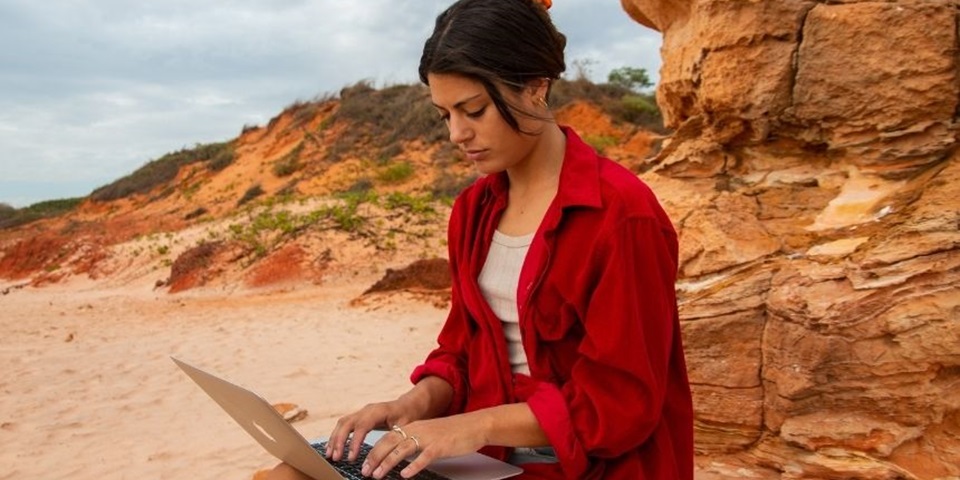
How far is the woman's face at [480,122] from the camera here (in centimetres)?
159

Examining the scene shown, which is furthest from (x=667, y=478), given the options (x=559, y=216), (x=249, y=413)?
(x=249, y=413)

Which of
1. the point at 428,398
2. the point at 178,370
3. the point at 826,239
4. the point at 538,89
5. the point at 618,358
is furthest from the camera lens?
the point at 178,370

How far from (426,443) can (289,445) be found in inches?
11.1

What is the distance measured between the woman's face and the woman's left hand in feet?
1.84

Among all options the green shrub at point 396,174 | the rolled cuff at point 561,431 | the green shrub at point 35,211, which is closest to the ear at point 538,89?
the rolled cuff at point 561,431

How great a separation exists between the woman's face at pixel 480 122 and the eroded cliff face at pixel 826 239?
1.53 metres

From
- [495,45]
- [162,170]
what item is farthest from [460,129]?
[162,170]

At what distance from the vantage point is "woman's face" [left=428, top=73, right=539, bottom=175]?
1589 millimetres

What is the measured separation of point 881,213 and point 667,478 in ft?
5.80

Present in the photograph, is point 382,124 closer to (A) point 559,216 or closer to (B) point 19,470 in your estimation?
(B) point 19,470

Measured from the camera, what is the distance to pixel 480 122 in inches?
63.7

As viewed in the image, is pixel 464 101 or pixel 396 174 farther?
pixel 396 174

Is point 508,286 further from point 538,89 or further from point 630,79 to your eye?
point 630,79

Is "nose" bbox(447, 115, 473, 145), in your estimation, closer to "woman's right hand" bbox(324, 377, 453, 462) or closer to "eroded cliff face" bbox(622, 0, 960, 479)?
"woman's right hand" bbox(324, 377, 453, 462)
